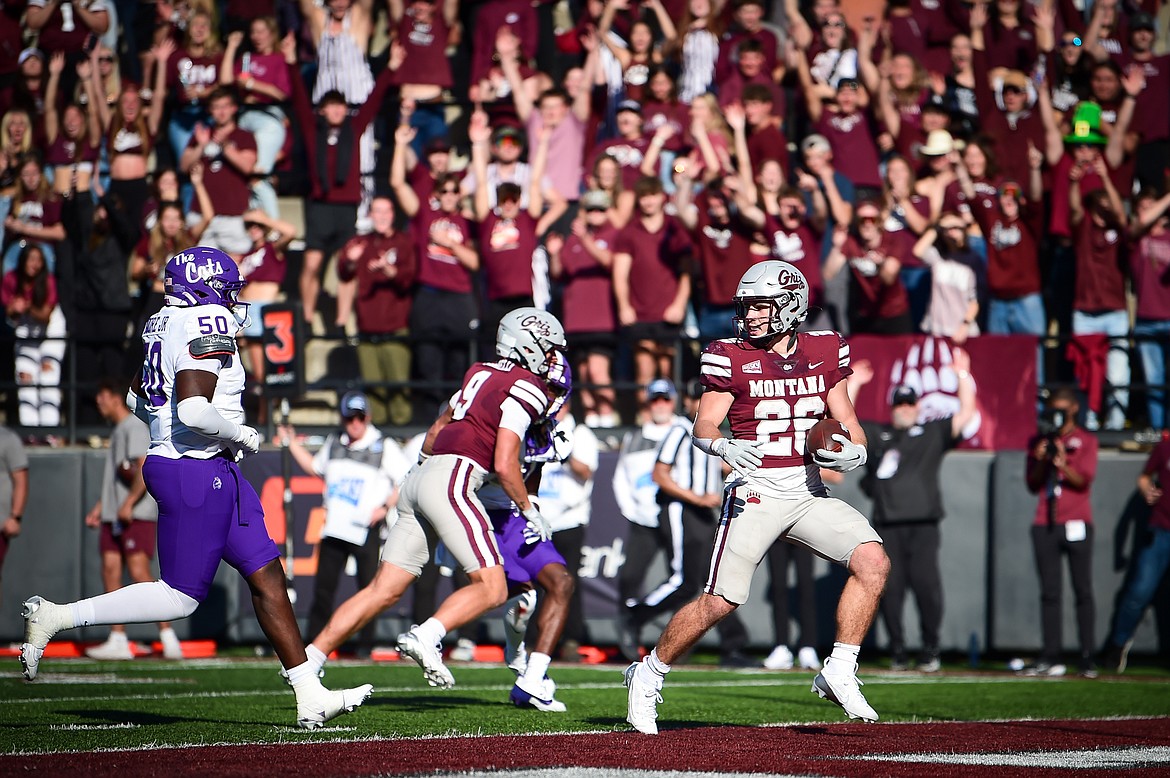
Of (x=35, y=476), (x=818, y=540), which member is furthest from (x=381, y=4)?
(x=818, y=540)

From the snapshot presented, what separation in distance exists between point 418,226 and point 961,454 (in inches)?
196

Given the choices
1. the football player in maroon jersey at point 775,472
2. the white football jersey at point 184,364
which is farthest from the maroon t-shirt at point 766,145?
the white football jersey at point 184,364

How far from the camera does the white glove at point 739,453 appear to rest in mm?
6762

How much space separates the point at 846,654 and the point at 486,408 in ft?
7.72

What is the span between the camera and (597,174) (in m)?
13.2

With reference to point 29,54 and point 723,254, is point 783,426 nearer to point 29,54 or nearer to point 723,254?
point 723,254

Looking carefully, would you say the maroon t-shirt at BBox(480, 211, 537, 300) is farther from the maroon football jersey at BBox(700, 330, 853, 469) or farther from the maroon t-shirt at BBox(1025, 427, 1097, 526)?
the maroon football jersey at BBox(700, 330, 853, 469)

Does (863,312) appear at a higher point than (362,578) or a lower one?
higher

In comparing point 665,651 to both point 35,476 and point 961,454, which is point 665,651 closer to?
point 961,454

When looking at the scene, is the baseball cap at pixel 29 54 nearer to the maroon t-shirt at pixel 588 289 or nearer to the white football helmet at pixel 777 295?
the maroon t-shirt at pixel 588 289

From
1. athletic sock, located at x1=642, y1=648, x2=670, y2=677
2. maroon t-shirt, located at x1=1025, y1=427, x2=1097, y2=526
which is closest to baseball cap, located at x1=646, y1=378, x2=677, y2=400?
maroon t-shirt, located at x1=1025, y1=427, x2=1097, y2=526

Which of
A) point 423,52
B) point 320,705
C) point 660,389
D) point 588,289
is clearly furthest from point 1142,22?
point 320,705

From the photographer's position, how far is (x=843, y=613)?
6.79 meters

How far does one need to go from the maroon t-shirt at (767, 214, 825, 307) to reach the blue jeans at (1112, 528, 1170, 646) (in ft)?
10.4
